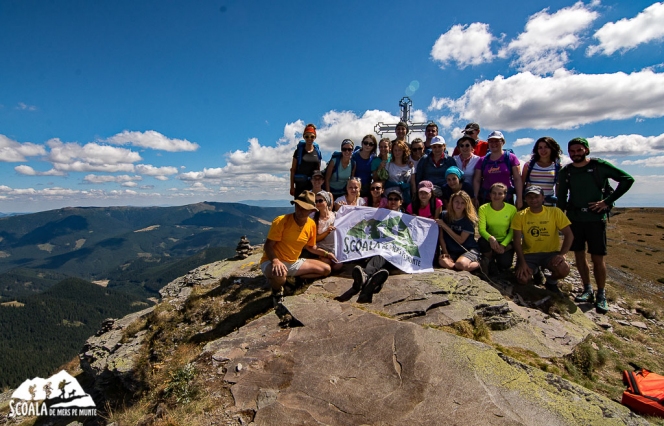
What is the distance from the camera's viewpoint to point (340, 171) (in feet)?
40.7

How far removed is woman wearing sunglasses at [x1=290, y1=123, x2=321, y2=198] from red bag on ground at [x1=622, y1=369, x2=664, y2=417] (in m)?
10.3

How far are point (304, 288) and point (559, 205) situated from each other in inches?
365

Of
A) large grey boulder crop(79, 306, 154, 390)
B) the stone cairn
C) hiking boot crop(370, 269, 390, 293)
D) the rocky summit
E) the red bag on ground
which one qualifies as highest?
hiking boot crop(370, 269, 390, 293)

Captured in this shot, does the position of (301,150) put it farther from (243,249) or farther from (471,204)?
(243,249)

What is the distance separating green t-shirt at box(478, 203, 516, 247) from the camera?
34.9ft

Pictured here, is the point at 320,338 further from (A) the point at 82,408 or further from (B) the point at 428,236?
(A) the point at 82,408

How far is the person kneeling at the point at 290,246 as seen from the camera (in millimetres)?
9109

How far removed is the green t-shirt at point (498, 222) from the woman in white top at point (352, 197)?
4135 millimetres

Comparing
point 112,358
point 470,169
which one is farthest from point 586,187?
point 112,358

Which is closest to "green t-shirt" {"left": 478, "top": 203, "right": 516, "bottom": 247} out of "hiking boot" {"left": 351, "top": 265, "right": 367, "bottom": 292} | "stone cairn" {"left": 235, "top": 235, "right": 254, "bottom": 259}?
"hiking boot" {"left": 351, "top": 265, "right": 367, "bottom": 292}

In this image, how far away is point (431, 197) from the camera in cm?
1125

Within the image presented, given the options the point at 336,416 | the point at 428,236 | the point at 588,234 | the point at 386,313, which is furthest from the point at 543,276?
the point at 336,416

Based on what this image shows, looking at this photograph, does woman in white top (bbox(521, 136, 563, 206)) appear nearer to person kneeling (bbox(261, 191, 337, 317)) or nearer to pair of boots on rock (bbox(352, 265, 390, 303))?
pair of boots on rock (bbox(352, 265, 390, 303))

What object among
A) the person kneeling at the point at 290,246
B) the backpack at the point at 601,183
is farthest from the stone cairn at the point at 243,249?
the backpack at the point at 601,183
